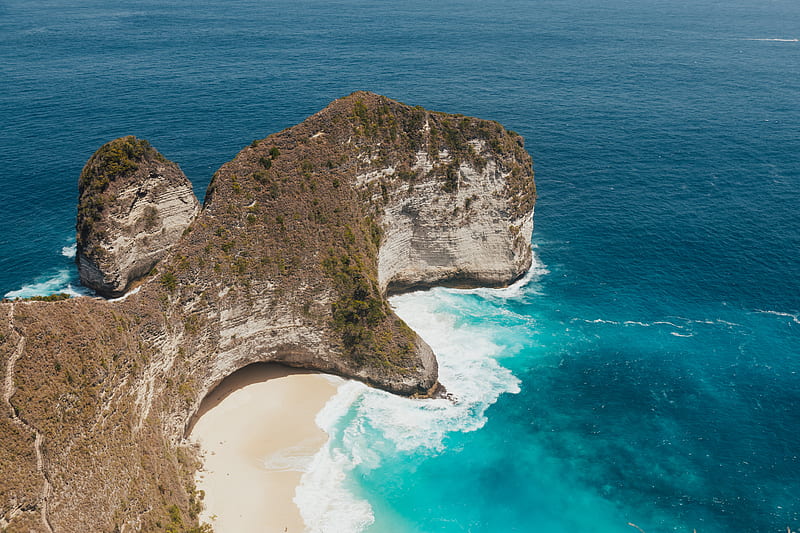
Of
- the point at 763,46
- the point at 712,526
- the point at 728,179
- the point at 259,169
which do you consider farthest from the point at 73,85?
the point at 763,46

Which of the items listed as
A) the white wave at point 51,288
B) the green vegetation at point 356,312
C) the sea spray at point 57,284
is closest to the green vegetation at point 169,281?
the green vegetation at point 356,312

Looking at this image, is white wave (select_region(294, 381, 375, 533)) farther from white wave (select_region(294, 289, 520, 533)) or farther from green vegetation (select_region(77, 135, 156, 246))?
green vegetation (select_region(77, 135, 156, 246))

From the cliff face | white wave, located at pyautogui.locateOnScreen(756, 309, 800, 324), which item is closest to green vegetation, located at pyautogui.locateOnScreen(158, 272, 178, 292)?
the cliff face

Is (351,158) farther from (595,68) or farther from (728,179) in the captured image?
(595,68)

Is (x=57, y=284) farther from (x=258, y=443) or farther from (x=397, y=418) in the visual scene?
(x=397, y=418)

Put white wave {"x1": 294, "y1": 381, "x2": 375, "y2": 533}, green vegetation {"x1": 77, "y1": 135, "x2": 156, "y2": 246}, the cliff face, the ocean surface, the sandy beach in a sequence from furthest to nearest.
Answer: green vegetation {"x1": 77, "y1": 135, "x2": 156, "y2": 246} < the ocean surface < the sandy beach < white wave {"x1": 294, "y1": 381, "x2": 375, "y2": 533} < the cliff face

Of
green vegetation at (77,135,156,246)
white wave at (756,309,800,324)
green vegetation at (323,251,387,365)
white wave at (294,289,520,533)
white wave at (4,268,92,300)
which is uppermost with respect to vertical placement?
green vegetation at (77,135,156,246)

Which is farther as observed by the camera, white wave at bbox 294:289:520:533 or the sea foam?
the sea foam

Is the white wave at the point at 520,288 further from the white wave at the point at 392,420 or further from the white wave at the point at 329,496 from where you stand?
the white wave at the point at 329,496
